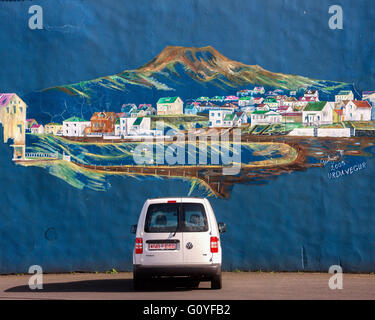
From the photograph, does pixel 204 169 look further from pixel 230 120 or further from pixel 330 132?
pixel 330 132

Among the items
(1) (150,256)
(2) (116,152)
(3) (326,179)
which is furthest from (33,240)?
(3) (326,179)

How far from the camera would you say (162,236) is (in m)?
12.0

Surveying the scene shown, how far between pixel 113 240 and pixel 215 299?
480 centimetres

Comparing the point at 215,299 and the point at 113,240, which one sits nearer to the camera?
the point at 215,299

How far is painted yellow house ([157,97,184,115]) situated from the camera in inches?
618

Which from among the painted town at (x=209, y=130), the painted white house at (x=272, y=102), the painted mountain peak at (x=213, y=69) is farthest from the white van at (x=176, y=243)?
the painted mountain peak at (x=213, y=69)

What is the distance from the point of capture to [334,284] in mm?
13414

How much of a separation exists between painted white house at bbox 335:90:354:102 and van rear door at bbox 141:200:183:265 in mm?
5311

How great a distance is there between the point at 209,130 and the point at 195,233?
4.18m

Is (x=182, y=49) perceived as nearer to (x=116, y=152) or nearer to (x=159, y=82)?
(x=159, y=82)

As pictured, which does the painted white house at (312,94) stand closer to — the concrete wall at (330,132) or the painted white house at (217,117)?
the concrete wall at (330,132)

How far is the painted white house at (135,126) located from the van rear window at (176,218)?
3.91m

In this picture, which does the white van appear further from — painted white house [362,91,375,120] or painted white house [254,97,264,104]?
painted white house [362,91,375,120]

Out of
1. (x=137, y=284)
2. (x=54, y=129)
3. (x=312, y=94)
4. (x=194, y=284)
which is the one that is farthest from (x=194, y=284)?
(x=312, y=94)
